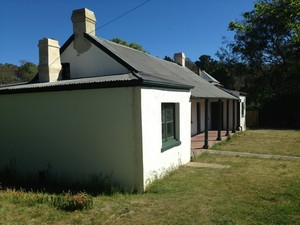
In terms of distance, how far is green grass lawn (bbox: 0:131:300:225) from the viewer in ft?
18.2

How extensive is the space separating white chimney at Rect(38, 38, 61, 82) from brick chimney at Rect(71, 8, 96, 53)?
37.2 inches

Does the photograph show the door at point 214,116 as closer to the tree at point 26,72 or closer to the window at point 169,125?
the window at point 169,125

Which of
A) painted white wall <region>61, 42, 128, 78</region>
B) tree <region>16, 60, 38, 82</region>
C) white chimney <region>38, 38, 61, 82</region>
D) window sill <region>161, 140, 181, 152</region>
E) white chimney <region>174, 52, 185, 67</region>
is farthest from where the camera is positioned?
tree <region>16, 60, 38, 82</region>

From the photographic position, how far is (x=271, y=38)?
31656 mm

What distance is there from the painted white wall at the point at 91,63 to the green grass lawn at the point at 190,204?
176 inches

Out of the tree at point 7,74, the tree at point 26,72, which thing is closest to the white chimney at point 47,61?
the tree at point 26,72

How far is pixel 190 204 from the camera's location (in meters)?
6.33

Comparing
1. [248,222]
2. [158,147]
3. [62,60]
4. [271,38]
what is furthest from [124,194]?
[271,38]

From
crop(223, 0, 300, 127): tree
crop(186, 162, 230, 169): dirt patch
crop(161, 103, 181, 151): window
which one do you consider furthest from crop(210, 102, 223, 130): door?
crop(161, 103, 181, 151): window

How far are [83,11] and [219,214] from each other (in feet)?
30.2

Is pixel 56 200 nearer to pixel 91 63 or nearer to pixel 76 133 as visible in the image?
pixel 76 133

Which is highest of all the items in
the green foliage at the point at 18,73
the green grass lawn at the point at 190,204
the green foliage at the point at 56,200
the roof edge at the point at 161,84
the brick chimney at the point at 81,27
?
the green foliage at the point at 18,73

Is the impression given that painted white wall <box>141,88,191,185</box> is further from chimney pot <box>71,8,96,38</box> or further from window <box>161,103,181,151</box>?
chimney pot <box>71,8,96,38</box>

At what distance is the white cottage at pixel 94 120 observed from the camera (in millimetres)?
7613
